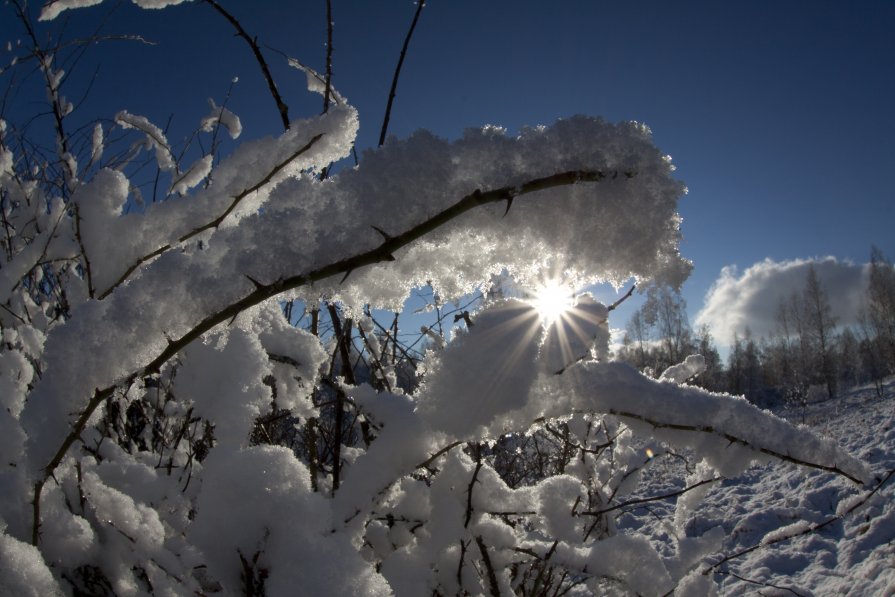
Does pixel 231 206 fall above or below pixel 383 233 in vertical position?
above

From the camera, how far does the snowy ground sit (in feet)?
18.5

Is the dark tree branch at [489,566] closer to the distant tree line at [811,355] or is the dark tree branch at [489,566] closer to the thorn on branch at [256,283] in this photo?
the thorn on branch at [256,283]

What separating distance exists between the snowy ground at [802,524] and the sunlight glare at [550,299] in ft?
11.8

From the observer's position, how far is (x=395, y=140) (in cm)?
65

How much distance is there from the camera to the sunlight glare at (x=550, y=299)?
711 millimetres

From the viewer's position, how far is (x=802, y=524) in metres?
3.85

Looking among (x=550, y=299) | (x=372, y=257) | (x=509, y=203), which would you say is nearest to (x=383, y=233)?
(x=372, y=257)

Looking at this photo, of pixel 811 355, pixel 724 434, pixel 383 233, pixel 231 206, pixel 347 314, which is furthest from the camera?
pixel 811 355

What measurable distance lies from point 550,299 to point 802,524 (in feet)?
14.0

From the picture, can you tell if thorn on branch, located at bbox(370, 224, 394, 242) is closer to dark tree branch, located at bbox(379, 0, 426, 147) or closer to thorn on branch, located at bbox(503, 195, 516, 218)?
thorn on branch, located at bbox(503, 195, 516, 218)

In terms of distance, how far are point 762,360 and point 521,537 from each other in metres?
58.9

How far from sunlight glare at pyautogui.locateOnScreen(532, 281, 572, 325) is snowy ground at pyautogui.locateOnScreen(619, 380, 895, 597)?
3604 mm

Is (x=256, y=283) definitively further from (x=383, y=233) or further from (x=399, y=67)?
(x=399, y=67)

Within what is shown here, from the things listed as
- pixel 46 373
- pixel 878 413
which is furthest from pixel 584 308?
pixel 878 413
